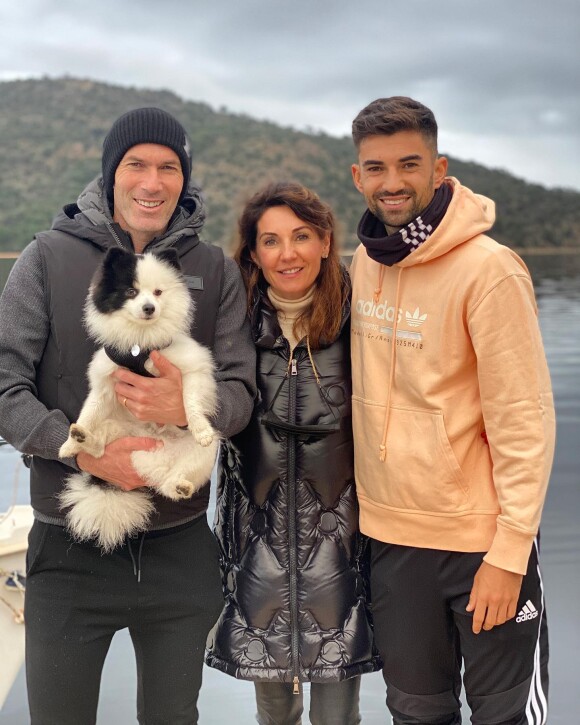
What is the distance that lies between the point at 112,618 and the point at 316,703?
34.5 inches

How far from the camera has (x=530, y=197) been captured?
34.1 metres

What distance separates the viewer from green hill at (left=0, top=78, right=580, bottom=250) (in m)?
27.1

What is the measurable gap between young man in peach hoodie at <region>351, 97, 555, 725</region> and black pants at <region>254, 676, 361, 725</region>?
0.28 metres

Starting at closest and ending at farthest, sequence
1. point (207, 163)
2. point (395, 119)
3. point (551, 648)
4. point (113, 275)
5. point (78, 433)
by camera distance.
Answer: point (78, 433), point (113, 275), point (395, 119), point (551, 648), point (207, 163)

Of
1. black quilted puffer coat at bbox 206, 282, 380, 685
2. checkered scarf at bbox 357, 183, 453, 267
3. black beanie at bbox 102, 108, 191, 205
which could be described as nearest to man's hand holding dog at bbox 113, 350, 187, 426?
black quilted puffer coat at bbox 206, 282, 380, 685

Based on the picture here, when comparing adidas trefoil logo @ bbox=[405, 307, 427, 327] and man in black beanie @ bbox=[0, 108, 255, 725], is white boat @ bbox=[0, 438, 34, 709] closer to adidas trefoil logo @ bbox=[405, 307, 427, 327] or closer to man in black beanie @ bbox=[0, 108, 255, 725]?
man in black beanie @ bbox=[0, 108, 255, 725]

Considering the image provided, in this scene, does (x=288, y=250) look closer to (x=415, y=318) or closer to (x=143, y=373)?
(x=415, y=318)

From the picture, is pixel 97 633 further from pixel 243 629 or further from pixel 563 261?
pixel 563 261

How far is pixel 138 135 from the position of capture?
2301 mm

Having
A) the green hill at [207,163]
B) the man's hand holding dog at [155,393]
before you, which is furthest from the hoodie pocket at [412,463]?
the green hill at [207,163]

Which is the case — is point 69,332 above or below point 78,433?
above

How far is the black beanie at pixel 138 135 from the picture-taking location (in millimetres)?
2301

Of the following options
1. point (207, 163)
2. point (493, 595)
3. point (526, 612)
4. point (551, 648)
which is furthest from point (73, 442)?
point (207, 163)

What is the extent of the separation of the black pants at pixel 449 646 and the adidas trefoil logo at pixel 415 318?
28.0 inches
